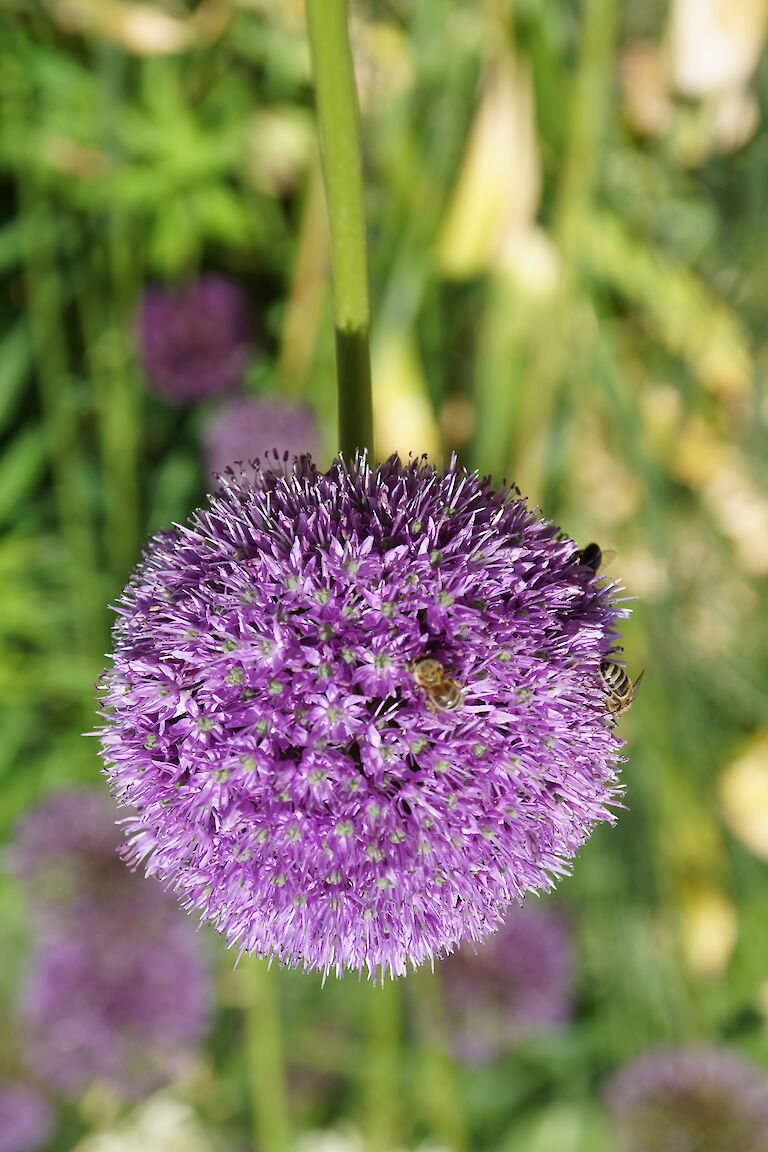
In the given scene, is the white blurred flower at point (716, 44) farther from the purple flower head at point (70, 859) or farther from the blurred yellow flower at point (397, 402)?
the purple flower head at point (70, 859)

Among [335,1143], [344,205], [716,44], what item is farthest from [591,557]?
[335,1143]

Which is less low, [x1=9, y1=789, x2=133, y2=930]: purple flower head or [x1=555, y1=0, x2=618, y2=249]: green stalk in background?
[x1=555, y1=0, x2=618, y2=249]: green stalk in background

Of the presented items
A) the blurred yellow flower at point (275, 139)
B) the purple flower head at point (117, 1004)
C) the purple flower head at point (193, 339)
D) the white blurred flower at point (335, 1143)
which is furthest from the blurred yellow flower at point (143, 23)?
the white blurred flower at point (335, 1143)

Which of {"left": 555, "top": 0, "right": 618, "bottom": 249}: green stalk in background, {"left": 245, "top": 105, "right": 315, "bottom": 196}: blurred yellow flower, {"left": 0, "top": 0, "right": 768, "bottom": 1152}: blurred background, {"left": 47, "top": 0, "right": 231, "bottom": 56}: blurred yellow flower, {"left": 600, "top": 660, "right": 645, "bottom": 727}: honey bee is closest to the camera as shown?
{"left": 600, "top": 660, "right": 645, "bottom": 727}: honey bee

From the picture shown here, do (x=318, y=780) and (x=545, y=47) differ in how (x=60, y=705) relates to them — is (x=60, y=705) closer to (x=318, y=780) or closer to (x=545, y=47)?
(x=318, y=780)

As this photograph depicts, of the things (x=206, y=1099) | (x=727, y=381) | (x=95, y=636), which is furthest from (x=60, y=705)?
(x=727, y=381)

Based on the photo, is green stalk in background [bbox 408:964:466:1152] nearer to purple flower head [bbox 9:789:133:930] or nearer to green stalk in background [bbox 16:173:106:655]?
purple flower head [bbox 9:789:133:930]

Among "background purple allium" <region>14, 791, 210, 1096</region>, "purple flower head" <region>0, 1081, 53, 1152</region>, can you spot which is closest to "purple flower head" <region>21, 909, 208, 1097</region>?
"background purple allium" <region>14, 791, 210, 1096</region>
